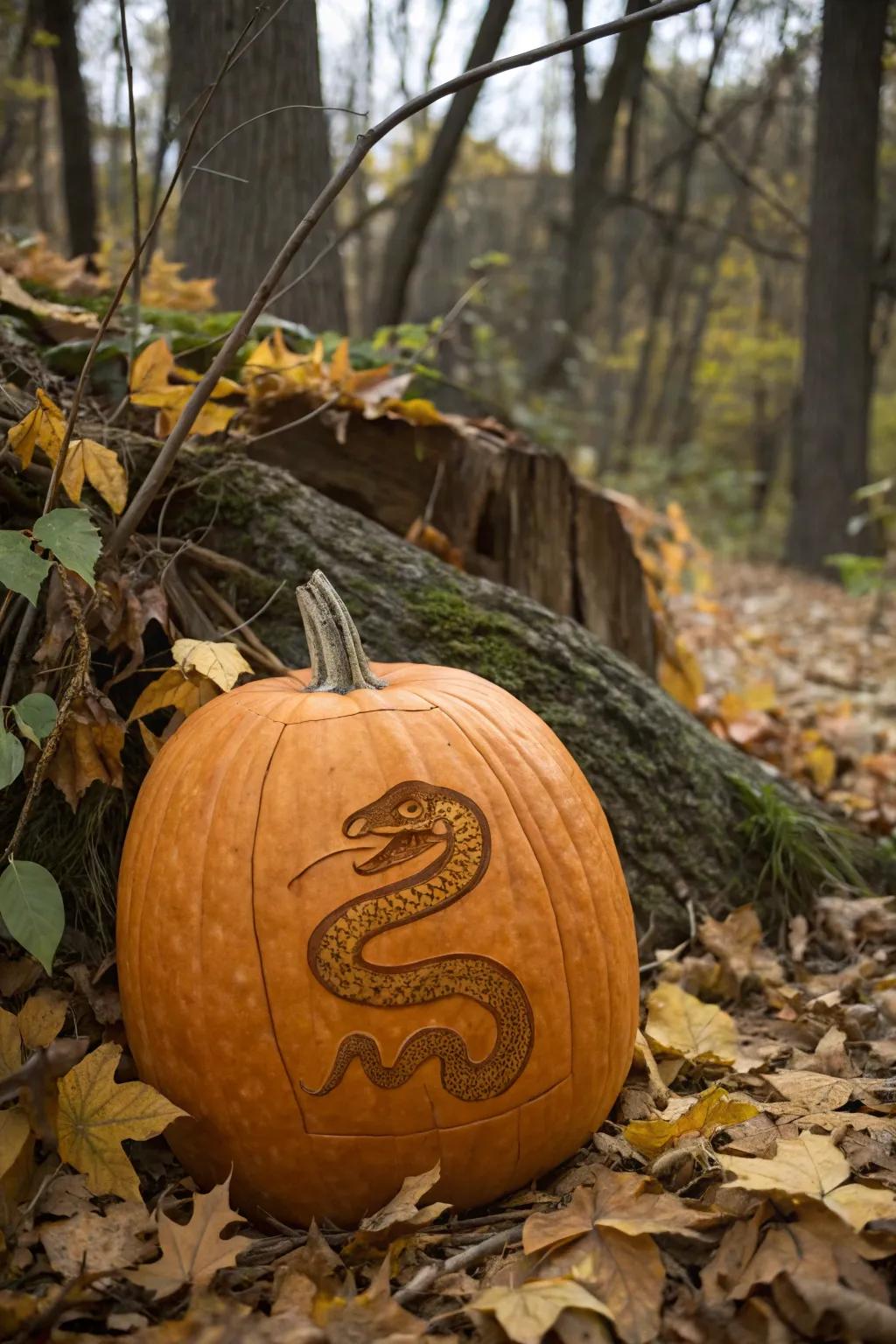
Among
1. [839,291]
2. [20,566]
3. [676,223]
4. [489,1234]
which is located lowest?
[489,1234]

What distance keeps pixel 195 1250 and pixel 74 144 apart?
307 inches

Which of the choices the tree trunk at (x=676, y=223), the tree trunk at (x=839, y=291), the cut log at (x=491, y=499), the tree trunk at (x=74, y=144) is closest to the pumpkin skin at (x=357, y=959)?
the cut log at (x=491, y=499)

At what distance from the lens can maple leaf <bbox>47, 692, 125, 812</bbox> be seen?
72.6 inches

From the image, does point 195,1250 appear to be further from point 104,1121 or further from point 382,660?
point 382,660

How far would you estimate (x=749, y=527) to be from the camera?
1661 cm

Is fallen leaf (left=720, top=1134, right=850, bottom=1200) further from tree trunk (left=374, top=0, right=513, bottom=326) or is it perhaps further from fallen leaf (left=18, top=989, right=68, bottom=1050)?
tree trunk (left=374, top=0, right=513, bottom=326)

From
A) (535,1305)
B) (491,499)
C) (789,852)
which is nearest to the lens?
(535,1305)

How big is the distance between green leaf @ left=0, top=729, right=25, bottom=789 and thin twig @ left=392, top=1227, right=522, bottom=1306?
96 cm

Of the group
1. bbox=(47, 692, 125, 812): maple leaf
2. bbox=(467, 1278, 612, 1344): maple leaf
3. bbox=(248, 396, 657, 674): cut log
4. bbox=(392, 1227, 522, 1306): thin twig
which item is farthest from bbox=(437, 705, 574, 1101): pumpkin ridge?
bbox=(248, 396, 657, 674): cut log

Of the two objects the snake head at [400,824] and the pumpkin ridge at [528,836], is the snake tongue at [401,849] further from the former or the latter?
the pumpkin ridge at [528,836]

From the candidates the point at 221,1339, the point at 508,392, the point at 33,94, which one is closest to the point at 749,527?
→ the point at 508,392

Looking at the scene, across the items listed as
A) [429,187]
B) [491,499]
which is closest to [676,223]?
[429,187]

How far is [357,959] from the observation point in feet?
5.02

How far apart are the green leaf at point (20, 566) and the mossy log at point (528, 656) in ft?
2.63
